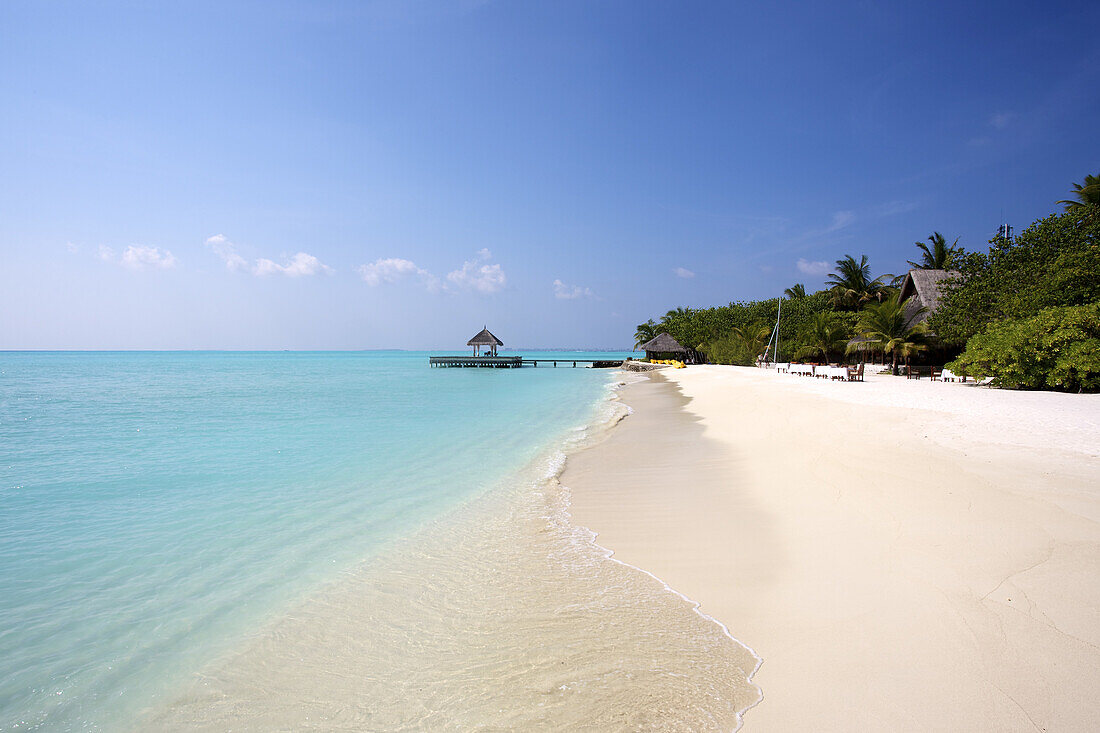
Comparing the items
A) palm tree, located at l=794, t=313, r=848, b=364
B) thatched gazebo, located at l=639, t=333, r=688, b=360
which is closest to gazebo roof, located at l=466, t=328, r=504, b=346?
thatched gazebo, located at l=639, t=333, r=688, b=360

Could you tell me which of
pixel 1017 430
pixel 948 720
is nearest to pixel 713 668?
pixel 948 720

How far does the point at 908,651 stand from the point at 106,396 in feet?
108

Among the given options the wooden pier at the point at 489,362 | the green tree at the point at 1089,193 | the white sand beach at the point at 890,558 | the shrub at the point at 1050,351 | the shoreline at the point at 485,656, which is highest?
the green tree at the point at 1089,193

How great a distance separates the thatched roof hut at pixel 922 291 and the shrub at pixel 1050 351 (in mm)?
10677

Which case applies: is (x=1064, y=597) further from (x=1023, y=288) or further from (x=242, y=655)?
(x=1023, y=288)

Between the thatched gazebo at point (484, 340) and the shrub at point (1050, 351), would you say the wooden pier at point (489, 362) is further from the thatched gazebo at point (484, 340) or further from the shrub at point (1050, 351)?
the shrub at point (1050, 351)

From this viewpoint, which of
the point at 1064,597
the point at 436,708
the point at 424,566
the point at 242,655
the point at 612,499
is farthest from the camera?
the point at 612,499

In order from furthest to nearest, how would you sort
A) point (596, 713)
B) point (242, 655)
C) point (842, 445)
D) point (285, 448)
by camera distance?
point (285, 448) < point (842, 445) < point (242, 655) < point (596, 713)

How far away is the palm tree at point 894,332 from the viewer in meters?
24.5

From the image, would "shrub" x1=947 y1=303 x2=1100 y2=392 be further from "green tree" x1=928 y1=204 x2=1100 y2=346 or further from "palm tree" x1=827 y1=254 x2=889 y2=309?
"palm tree" x1=827 y1=254 x2=889 y2=309

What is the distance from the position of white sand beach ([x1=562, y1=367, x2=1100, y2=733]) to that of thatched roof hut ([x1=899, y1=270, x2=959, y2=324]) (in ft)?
66.9

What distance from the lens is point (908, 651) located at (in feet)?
8.70

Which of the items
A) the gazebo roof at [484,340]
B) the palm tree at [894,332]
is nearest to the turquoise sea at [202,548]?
the palm tree at [894,332]

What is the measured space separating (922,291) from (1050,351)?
1431 cm
